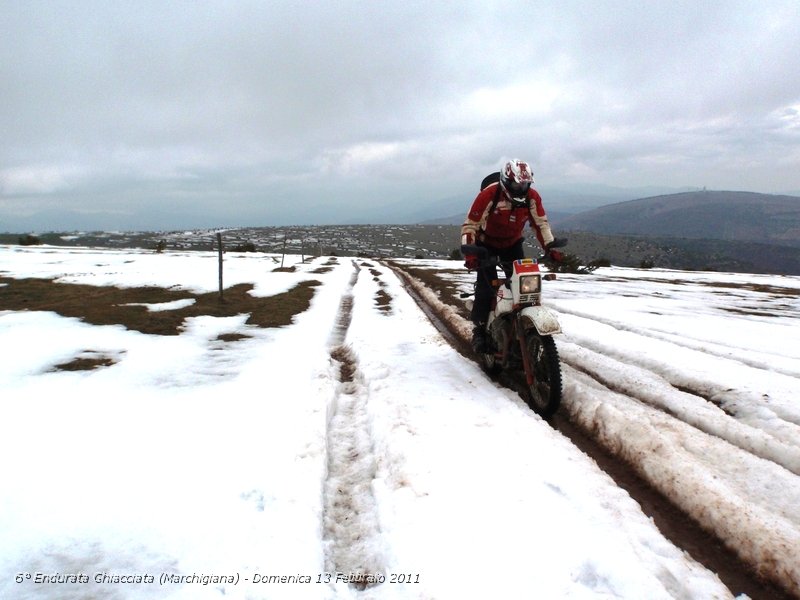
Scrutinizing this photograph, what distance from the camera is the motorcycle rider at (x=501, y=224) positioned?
6.93m

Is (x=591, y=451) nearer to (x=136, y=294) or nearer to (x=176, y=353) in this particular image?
(x=176, y=353)

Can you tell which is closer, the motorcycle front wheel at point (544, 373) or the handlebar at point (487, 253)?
the motorcycle front wheel at point (544, 373)

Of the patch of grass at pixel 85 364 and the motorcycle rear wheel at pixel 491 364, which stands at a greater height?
the motorcycle rear wheel at pixel 491 364

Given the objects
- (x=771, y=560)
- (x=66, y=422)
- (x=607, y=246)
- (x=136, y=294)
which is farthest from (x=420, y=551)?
(x=607, y=246)

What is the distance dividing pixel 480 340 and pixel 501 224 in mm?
2193

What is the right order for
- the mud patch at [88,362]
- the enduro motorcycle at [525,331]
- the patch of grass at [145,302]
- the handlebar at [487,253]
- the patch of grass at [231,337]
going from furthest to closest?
the patch of grass at [145,302], the patch of grass at [231,337], the mud patch at [88,362], the handlebar at [487,253], the enduro motorcycle at [525,331]

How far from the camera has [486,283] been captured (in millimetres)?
8023

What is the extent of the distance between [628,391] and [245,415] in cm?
599

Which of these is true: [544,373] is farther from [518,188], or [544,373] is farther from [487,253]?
[518,188]

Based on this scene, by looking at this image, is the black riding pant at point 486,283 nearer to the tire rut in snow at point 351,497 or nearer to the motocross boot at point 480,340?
the motocross boot at point 480,340

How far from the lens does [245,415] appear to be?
Answer: 5773 millimetres

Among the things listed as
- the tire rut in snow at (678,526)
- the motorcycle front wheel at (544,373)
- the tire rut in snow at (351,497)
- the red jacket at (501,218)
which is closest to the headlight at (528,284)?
the motorcycle front wheel at (544,373)

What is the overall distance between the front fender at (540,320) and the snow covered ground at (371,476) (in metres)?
1.20

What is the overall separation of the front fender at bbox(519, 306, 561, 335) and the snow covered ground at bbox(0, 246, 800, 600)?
1.20 metres
